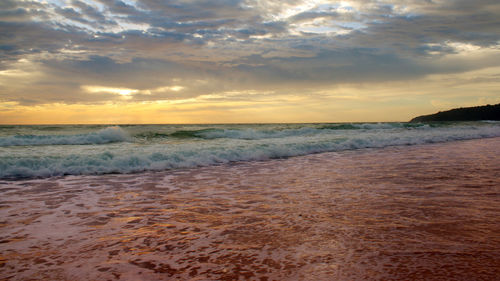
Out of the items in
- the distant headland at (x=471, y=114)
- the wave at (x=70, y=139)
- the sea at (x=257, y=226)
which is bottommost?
the sea at (x=257, y=226)

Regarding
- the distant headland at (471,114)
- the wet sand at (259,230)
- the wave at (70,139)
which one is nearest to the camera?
the wet sand at (259,230)

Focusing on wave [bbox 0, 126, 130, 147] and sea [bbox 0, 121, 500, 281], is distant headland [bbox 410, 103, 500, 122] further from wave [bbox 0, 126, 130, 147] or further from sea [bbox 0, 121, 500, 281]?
sea [bbox 0, 121, 500, 281]

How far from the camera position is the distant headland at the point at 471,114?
228ft

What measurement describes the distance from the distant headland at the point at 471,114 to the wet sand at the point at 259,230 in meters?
79.0

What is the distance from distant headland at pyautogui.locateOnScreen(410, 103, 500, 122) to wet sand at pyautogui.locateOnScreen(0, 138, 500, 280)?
259ft

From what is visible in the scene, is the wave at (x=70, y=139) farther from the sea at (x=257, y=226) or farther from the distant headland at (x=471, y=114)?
the distant headland at (x=471, y=114)

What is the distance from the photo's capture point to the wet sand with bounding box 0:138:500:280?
7.91 feet

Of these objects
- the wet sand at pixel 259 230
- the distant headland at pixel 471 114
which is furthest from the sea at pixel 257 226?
the distant headland at pixel 471 114

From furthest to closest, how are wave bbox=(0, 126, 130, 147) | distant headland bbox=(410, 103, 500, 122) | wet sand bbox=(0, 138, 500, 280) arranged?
distant headland bbox=(410, 103, 500, 122) < wave bbox=(0, 126, 130, 147) < wet sand bbox=(0, 138, 500, 280)

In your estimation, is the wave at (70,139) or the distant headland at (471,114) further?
the distant headland at (471,114)

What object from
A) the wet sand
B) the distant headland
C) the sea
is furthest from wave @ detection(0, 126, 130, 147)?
the distant headland

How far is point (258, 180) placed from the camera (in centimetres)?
639

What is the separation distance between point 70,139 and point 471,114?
8123 centimetres

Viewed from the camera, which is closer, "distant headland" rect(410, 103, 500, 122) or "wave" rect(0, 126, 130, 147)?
"wave" rect(0, 126, 130, 147)
